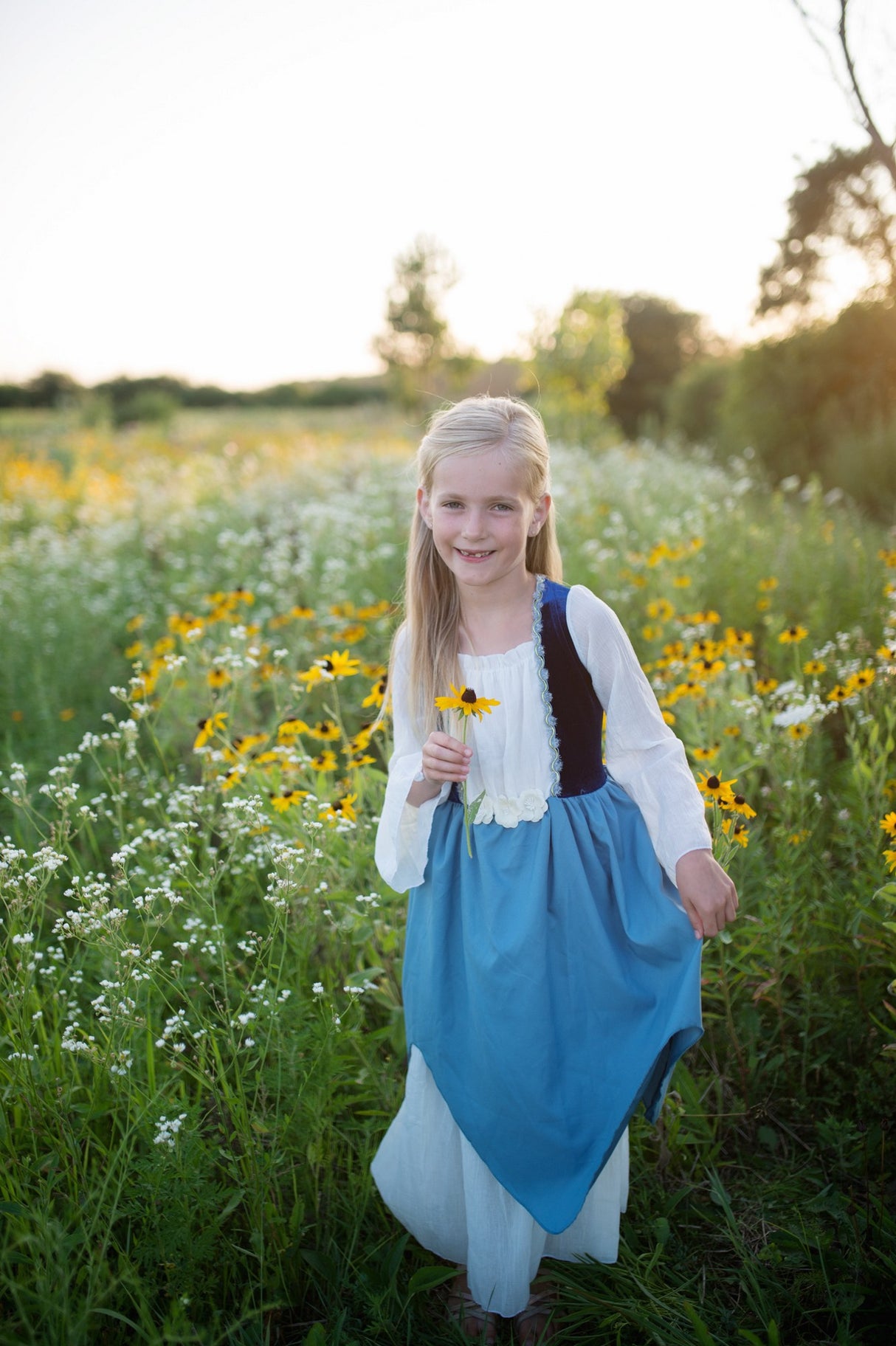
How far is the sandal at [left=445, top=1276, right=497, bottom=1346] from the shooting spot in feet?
5.15

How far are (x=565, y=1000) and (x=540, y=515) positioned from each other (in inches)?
37.0

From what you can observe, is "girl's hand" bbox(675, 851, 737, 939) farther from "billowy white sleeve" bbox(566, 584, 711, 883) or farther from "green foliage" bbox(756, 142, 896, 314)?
"green foliage" bbox(756, 142, 896, 314)

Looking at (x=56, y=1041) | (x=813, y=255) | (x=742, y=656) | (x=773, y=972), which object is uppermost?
(x=813, y=255)

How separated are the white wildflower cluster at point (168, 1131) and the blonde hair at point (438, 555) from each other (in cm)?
80

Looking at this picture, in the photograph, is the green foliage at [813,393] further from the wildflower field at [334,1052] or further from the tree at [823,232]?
the wildflower field at [334,1052]

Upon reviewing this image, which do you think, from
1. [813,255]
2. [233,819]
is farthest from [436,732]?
[813,255]

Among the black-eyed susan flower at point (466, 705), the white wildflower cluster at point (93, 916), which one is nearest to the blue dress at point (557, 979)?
the black-eyed susan flower at point (466, 705)

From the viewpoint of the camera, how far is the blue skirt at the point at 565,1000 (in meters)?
1.49

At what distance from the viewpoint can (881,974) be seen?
2.09 meters

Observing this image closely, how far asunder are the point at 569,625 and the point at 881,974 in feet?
4.14

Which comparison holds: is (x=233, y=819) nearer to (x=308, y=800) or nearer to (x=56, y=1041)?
(x=308, y=800)

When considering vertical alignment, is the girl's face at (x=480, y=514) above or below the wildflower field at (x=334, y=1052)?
above

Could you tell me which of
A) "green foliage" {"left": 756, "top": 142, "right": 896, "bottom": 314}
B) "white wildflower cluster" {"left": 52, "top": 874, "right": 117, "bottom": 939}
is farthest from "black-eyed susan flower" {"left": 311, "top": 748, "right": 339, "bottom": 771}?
"green foliage" {"left": 756, "top": 142, "right": 896, "bottom": 314}

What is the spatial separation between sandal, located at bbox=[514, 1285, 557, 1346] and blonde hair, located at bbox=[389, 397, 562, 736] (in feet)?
3.59
